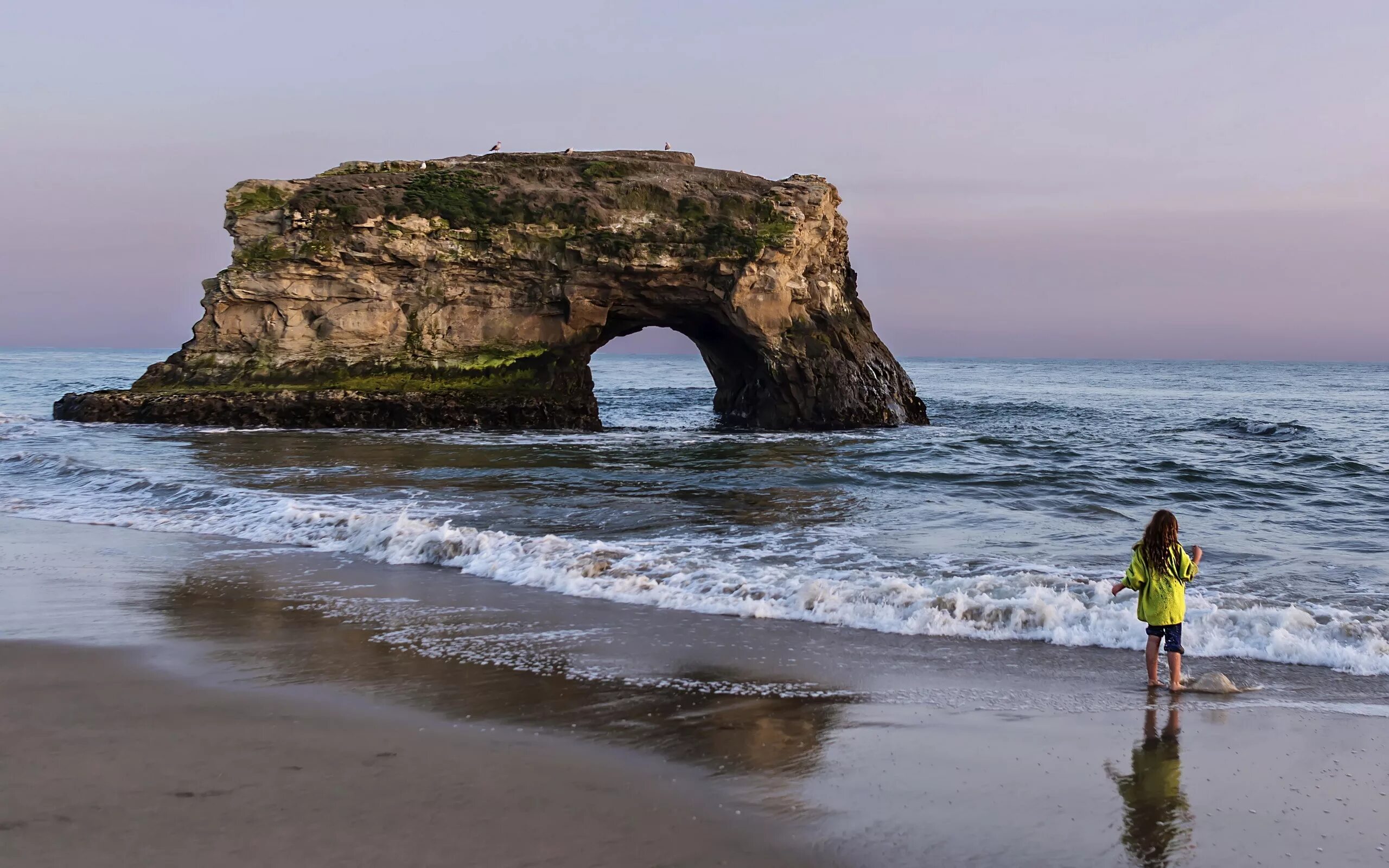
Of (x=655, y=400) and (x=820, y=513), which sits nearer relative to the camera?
(x=820, y=513)

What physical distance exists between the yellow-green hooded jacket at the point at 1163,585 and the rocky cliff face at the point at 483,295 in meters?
21.0

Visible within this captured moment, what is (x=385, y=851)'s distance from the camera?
3617 millimetres

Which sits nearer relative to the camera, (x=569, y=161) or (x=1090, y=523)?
(x=1090, y=523)

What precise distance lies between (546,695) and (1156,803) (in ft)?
10.5

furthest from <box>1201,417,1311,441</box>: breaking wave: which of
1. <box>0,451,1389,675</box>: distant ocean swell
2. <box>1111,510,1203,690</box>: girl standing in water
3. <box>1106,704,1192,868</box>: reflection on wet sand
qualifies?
<box>1106,704,1192,868</box>: reflection on wet sand

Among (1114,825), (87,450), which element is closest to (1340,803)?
(1114,825)

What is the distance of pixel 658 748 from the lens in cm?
482

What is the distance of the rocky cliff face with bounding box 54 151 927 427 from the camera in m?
26.7

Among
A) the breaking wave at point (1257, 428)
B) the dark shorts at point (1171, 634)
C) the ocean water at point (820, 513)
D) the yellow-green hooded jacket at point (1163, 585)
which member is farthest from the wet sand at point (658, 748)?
the breaking wave at point (1257, 428)

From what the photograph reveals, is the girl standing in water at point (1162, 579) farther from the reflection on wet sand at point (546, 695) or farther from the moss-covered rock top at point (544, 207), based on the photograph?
the moss-covered rock top at point (544, 207)

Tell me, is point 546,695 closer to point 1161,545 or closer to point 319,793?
point 319,793

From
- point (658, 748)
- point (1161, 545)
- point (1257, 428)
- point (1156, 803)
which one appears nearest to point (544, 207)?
point (1257, 428)

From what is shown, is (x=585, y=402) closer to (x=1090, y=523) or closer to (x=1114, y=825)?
(x=1090, y=523)

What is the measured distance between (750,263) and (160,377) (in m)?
16.5
